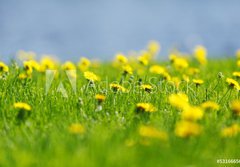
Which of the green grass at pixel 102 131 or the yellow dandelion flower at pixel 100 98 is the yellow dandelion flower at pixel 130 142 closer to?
the green grass at pixel 102 131

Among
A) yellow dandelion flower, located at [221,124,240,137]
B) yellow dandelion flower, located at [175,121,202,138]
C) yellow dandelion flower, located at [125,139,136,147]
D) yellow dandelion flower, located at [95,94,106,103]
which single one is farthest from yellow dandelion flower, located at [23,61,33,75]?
yellow dandelion flower, located at [175,121,202,138]

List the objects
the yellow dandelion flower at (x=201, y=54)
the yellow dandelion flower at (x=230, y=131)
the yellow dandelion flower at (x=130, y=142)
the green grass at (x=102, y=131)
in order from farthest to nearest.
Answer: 1. the yellow dandelion flower at (x=201, y=54)
2. the yellow dandelion flower at (x=230, y=131)
3. the yellow dandelion flower at (x=130, y=142)
4. the green grass at (x=102, y=131)

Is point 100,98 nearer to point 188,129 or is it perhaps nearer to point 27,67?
point 188,129

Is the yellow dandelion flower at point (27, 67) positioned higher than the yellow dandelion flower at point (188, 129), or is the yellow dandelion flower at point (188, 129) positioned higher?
the yellow dandelion flower at point (27, 67)

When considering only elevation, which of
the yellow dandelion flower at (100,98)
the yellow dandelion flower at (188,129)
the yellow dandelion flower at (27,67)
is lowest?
the yellow dandelion flower at (188,129)

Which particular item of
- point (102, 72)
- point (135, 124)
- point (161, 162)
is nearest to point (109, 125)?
point (135, 124)

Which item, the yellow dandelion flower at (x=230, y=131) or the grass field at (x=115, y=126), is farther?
the yellow dandelion flower at (x=230, y=131)

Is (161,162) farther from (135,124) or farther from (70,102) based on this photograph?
(70,102)

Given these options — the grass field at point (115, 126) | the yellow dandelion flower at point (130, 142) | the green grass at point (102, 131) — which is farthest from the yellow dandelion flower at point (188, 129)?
the yellow dandelion flower at point (130, 142)
